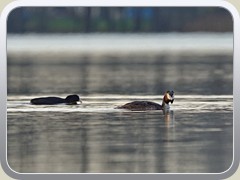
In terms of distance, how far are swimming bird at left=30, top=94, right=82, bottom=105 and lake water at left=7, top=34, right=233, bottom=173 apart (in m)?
0.04

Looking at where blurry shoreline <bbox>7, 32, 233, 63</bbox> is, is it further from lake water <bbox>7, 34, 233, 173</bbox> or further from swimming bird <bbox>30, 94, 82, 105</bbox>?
swimming bird <bbox>30, 94, 82, 105</bbox>

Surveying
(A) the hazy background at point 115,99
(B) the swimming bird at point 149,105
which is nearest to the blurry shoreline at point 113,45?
(A) the hazy background at point 115,99

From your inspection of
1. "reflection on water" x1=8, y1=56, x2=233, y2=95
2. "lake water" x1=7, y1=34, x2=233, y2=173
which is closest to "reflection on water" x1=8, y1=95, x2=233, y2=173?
"lake water" x1=7, y1=34, x2=233, y2=173

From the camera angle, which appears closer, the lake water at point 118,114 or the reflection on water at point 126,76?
the lake water at point 118,114

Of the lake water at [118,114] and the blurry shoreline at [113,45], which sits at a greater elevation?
the blurry shoreline at [113,45]

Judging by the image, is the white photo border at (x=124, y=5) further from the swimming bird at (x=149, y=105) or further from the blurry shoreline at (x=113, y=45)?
the swimming bird at (x=149, y=105)

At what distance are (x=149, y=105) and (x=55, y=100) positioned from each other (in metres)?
0.77

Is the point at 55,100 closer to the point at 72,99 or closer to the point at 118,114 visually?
the point at 72,99

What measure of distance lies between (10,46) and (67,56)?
3.05m

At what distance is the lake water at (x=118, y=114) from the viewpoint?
659 centimetres

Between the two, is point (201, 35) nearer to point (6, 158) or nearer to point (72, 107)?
point (72, 107)

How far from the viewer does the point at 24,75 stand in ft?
25.8

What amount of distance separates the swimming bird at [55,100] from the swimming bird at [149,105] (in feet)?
1.05

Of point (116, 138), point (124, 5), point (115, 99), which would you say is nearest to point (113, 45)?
point (115, 99)
